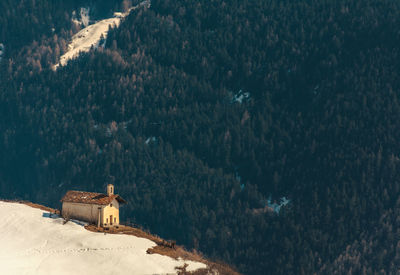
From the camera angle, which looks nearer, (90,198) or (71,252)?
(71,252)

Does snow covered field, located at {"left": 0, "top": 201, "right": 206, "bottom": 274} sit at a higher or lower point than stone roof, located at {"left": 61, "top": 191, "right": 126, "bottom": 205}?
lower

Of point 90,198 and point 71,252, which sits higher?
point 90,198

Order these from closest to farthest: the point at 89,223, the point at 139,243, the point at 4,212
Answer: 1. the point at 139,243
2. the point at 89,223
3. the point at 4,212

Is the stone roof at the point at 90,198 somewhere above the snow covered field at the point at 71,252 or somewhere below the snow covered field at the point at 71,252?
above

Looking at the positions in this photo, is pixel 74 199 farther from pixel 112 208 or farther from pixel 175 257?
pixel 175 257

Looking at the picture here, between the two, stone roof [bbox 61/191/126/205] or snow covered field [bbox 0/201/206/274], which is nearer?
snow covered field [bbox 0/201/206/274]

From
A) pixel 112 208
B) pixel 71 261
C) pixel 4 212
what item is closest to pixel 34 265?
pixel 71 261

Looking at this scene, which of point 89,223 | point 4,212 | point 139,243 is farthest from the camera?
point 4,212

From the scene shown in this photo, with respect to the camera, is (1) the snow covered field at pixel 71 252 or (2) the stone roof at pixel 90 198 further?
(2) the stone roof at pixel 90 198
